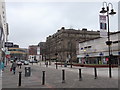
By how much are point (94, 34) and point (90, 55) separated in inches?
2017

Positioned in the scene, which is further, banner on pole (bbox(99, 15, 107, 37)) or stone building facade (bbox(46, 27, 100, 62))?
stone building facade (bbox(46, 27, 100, 62))

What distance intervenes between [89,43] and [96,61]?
869cm

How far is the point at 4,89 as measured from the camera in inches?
461

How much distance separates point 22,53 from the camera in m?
153

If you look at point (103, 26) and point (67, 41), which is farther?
point (67, 41)

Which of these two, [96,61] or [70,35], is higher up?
[70,35]

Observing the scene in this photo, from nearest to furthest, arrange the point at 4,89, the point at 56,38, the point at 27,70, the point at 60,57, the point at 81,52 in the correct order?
the point at 4,89 → the point at 27,70 → the point at 81,52 → the point at 60,57 → the point at 56,38

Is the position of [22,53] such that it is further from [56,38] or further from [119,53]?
[119,53]

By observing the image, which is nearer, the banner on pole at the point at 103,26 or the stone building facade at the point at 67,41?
the banner on pole at the point at 103,26

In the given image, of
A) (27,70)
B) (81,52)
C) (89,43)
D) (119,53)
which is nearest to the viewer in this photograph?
(27,70)

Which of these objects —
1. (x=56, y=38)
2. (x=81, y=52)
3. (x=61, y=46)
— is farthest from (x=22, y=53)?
(x=81, y=52)

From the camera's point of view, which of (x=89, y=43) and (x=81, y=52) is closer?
(x=89, y=43)

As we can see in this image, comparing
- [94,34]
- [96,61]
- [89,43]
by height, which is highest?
[94,34]

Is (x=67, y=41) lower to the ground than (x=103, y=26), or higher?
higher
